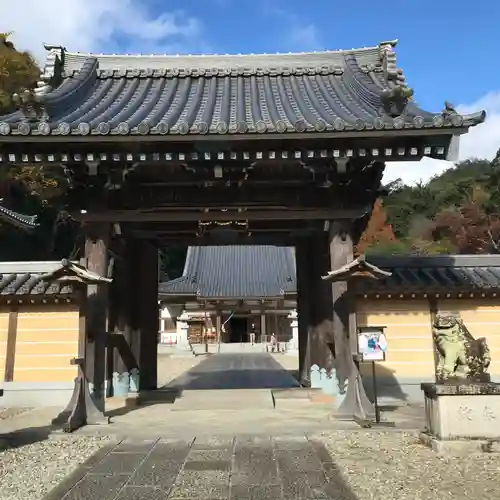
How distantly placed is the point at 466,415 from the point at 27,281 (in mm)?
7997

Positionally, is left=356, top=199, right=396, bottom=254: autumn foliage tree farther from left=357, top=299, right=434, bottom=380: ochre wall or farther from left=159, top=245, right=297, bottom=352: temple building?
left=357, top=299, right=434, bottom=380: ochre wall

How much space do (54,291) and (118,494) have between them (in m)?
5.79

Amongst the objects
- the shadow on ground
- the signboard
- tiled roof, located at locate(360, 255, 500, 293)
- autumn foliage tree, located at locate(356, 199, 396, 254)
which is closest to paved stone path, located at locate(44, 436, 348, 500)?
the shadow on ground

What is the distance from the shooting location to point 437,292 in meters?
8.62

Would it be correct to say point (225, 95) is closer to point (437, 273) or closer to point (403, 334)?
point (437, 273)

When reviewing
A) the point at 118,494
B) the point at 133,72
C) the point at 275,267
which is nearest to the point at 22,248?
the point at 275,267

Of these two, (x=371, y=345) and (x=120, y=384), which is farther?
(x=120, y=384)

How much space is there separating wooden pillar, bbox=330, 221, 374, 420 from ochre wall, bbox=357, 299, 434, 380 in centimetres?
145

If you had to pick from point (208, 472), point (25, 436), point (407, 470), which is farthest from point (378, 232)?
point (208, 472)

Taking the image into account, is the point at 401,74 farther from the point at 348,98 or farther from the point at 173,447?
the point at 173,447

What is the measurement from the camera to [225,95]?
9.29 m

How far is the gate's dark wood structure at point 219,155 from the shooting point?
6496 mm

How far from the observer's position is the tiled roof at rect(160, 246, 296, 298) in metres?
35.4

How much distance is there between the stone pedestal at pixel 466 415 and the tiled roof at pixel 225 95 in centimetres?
338
